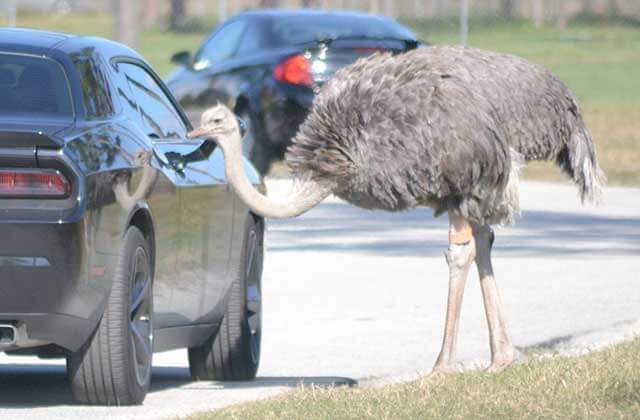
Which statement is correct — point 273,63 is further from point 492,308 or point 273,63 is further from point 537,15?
point 537,15

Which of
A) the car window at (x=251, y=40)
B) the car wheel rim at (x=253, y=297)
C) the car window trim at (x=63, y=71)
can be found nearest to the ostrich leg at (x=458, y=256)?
the car wheel rim at (x=253, y=297)

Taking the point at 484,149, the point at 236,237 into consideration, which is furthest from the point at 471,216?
the point at 236,237

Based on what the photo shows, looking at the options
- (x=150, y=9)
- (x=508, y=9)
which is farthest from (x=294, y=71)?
(x=150, y=9)

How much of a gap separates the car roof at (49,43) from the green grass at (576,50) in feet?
54.4

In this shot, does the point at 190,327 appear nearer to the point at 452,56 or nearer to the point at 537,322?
the point at 452,56

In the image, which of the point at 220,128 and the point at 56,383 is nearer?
the point at 220,128

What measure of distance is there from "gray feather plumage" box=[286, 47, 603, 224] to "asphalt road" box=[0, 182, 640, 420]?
94 cm

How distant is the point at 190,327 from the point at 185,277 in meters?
0.23

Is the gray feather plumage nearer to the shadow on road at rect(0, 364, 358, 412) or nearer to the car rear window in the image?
the shadow on road at rect(0, 364, 358, 412)

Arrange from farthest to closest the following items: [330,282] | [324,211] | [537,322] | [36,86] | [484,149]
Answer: [324,211]
[330,282]
[537,322]
[484,149]
[36,86]

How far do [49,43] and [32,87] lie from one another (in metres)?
0.37

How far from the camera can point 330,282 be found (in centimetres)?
1284

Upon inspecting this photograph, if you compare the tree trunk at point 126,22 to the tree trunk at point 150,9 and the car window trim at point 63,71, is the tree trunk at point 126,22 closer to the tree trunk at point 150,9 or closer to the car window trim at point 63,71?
the car window trim at point 63,71

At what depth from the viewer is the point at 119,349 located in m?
7.64
